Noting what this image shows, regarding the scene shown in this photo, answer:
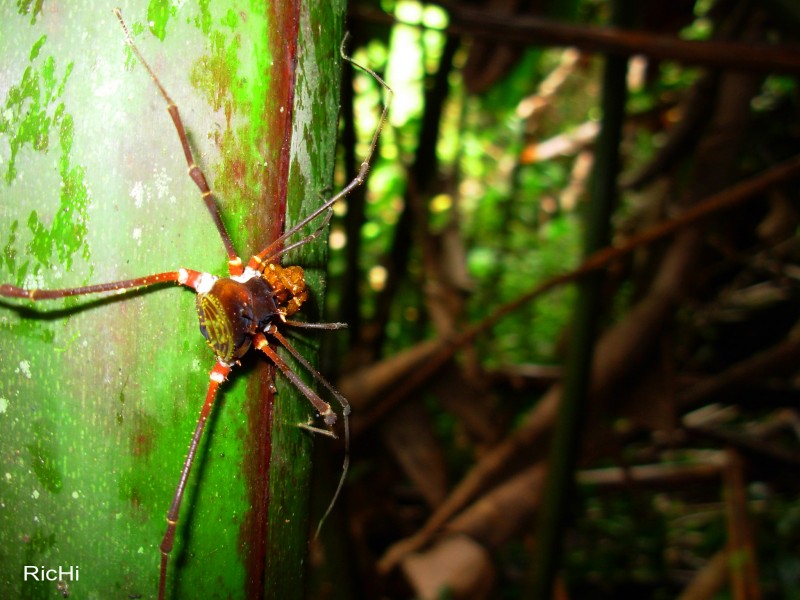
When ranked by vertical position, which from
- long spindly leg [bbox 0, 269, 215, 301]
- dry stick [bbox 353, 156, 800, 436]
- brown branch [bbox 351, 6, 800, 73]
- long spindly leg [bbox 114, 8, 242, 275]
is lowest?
long spindly leg [bbox 0, 269, 215, 301]

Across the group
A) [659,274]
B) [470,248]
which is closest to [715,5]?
[659,274]

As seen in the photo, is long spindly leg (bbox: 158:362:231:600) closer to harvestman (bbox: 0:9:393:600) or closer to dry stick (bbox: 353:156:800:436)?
harvestman (bbox: 0:9:393:600)

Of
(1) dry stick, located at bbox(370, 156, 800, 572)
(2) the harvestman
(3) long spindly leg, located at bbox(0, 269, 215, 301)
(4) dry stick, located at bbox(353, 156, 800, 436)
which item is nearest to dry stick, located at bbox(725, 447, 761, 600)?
(1) dry stick, located at bbox(370, 156, 800, 572)

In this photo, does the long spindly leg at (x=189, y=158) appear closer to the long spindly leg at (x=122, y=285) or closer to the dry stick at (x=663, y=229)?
the long spindly leg at (x=122, y=285)

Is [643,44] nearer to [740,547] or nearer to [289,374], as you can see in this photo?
[289,374]

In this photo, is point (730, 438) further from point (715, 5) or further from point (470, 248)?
point (470, 248)

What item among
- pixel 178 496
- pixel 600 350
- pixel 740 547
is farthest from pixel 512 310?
pixel 178 496
